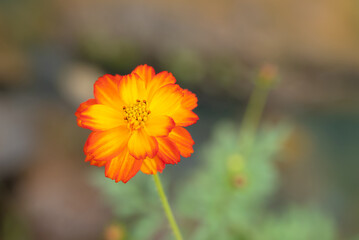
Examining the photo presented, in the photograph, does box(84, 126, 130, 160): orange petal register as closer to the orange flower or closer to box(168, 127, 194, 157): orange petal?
the orange flower

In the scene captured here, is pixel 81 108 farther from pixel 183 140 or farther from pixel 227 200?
pixel 227 200

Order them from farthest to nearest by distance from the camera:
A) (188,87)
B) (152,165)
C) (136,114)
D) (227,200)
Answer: (188,87), (227,200), (136,114), (152,165)

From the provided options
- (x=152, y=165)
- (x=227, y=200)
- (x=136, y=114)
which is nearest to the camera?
(x=152, y=165)

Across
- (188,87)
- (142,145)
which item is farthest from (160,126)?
(188,87)

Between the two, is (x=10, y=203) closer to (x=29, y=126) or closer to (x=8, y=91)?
(x=29, y=126)

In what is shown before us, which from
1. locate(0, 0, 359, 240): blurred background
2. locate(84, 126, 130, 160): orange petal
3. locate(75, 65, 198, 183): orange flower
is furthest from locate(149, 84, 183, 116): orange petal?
locate(0, 0, 359, 240): blurred background

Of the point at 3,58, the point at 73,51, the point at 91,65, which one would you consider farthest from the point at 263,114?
the point at 3,58

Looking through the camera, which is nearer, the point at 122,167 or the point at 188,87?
the point at 122,167

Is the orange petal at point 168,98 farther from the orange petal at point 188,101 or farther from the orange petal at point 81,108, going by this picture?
the orange petal at point 81,108
